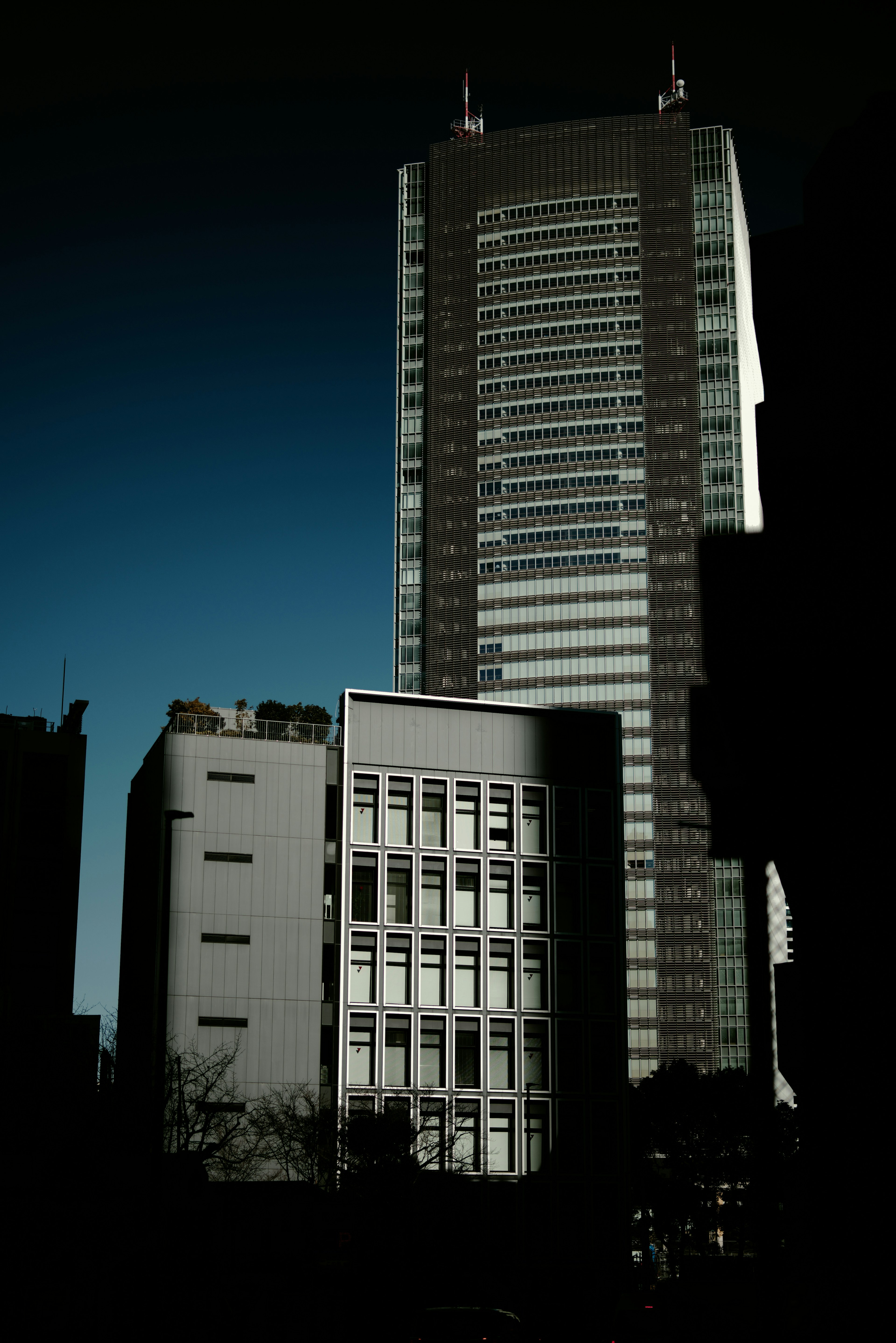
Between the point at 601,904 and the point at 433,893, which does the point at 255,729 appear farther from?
the point at 601,904

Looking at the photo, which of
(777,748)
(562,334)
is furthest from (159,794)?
(562,334)

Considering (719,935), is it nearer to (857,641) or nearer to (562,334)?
(562,334)

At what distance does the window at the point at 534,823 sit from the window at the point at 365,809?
9145mm

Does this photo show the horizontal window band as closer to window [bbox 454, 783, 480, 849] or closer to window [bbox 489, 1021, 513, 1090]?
window [bbox 454, 783, 480, 849]

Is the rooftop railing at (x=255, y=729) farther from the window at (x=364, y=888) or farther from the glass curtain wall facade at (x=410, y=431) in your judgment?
the glass curtain wall facade at (x=410, y=431)

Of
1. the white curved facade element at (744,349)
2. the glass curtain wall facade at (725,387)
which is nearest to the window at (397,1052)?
the glass curtain wall facade at (725,387)

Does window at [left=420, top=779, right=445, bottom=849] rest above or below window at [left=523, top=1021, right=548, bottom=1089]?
above

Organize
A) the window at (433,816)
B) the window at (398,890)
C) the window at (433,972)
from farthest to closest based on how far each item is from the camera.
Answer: the window at (433,816), the window at (398,890), the window at (433,972)

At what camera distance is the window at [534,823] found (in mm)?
83625

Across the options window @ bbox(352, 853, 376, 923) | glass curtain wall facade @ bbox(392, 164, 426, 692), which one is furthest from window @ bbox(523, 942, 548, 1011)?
glass curtain wall facade @ bbox(392, 164, 426, 692)

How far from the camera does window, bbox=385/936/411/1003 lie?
258ft

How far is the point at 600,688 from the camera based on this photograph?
557 feet

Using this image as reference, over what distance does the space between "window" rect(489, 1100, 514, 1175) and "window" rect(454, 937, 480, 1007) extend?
5.78 metres

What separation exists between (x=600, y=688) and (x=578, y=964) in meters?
90.0
